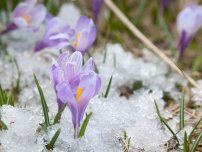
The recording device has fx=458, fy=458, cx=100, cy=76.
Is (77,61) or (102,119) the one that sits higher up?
(77,61)

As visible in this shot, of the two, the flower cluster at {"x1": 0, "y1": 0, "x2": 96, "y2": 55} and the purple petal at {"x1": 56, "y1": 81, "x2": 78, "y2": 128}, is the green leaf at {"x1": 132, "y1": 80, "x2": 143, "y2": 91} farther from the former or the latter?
the purple petal at {"x1": 56, "y1": 81, "x2": 78, "y2": 128}

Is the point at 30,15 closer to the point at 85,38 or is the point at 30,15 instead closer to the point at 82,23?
the point at 82,23

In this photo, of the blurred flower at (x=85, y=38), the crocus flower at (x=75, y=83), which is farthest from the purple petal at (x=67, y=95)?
the blurred flower at (x=85, y=38)

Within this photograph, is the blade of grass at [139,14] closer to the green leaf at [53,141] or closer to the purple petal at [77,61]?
the purple petal at [77,61]

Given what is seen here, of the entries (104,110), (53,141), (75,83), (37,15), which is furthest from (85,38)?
(37,15)

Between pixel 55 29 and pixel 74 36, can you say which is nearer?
pixel 74 36

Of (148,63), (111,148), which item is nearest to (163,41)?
(148,63)

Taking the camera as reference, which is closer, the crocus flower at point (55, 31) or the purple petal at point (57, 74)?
the purple petal at point (57, 74)

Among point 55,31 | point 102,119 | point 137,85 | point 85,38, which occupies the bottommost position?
point 137,85
